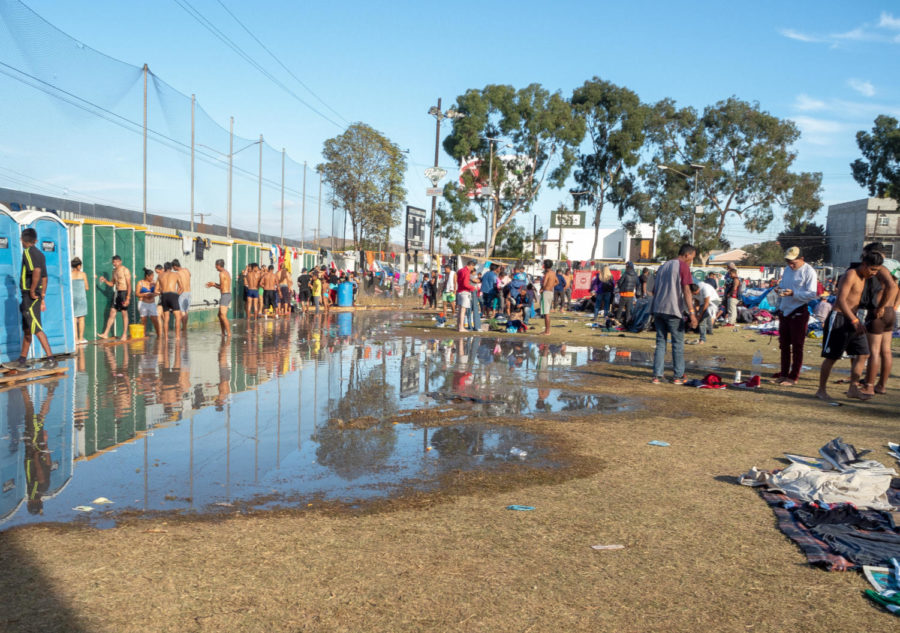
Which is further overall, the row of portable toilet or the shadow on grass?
the row of portable toilet

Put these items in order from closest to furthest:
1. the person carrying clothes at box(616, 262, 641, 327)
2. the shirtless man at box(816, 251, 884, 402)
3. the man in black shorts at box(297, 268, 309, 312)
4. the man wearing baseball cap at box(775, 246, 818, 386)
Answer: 1. the shirtless man at box(816, 251, 884, 402)
2. the man wearing baseball cap at box(775, 246, 818, 386)
3. the person carrying clothes at box(616, 262, 641, 327)
4. the man in black shorts at box(297, 268, 309, 312)

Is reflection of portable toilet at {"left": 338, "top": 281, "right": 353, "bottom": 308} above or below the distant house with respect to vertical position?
below

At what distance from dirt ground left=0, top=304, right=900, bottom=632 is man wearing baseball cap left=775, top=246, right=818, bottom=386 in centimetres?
530

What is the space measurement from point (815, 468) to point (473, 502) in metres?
2.75

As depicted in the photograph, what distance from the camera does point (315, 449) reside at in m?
6.36

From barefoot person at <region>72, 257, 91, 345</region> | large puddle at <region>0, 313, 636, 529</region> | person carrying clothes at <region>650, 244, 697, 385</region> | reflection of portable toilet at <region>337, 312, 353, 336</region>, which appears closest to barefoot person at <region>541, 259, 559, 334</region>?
large puddle at <region>0, 313, 636, 529</region>

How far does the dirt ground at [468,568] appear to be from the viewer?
322 cm

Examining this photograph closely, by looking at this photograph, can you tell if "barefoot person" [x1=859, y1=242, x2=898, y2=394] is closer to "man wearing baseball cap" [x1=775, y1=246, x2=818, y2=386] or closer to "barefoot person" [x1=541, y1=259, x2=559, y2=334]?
"man wearing baseball cap" [x1=775, y1=246, x2=818, y2=386]

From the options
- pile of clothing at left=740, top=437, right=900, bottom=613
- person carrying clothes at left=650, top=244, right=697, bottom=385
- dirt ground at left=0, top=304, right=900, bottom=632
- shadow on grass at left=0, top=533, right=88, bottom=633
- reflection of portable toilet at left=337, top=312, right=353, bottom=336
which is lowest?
reflection of portable toilet at left=337, top=312, right=353, bottom=336

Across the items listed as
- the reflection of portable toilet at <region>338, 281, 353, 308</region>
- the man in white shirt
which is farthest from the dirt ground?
the reflection of portable toilet at <region>338, 281, 353, 308</region>

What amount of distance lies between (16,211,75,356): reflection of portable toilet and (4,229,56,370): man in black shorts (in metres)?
0.95

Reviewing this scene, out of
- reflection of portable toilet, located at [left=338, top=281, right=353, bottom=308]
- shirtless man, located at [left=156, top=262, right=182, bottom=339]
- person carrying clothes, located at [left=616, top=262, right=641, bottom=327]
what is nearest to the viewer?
shirtless man, located at [left=156, top=262, right=182, bottom=339]

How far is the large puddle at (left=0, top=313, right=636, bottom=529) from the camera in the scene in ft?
16.8

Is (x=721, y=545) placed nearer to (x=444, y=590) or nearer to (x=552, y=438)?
(x=444, y=590)
